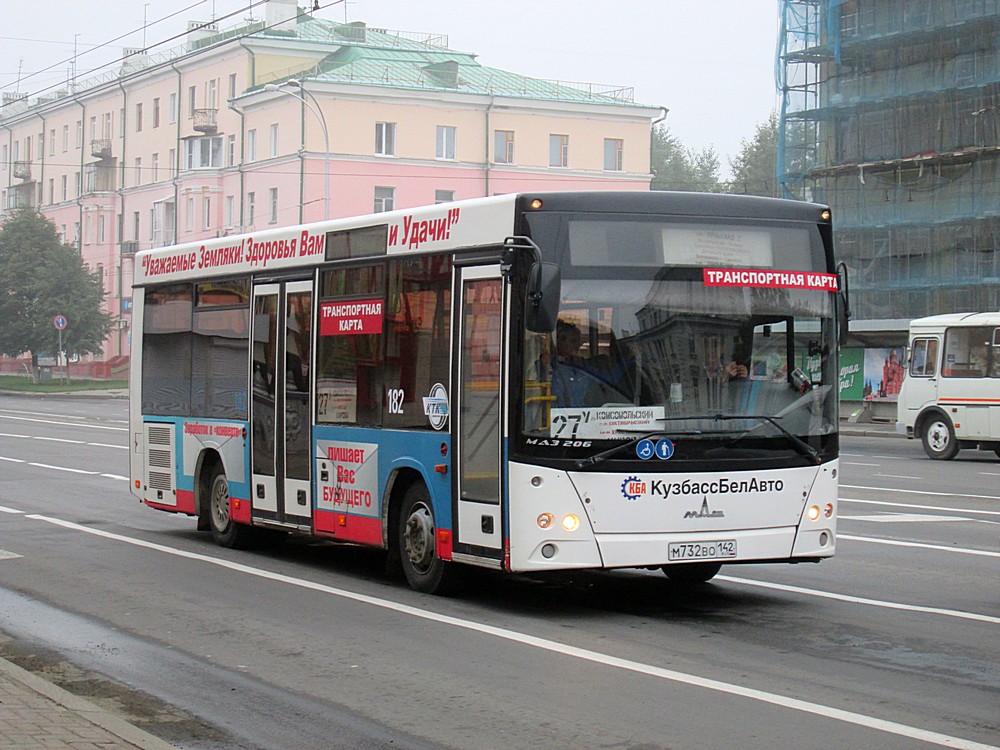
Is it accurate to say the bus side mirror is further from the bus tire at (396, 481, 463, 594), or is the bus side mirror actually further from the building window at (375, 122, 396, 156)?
the building window at (375, 122, 396, 156)

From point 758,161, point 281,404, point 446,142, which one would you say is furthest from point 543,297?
point 758,161

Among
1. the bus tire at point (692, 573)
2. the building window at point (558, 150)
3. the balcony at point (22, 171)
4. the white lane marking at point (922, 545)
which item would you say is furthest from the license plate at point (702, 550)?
the balcony at point (22, 171)

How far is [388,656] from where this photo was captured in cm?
906

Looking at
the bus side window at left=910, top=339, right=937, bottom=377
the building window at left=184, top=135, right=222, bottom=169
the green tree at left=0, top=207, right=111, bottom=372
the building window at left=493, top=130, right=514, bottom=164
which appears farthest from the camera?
the green tree at left=0, top=207, right=111, bottom=372

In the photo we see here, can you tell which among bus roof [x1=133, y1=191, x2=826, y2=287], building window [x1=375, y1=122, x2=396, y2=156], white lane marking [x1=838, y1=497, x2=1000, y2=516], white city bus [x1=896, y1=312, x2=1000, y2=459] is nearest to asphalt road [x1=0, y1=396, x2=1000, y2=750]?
bus roof [x1=133, y1=191, x2=826, y2=287]

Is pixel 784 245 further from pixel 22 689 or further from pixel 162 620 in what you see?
pixel 22 689

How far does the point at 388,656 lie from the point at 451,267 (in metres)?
3.23

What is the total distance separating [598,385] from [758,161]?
116 metres

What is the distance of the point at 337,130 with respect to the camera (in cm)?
6900

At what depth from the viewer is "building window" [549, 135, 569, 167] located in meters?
74.5

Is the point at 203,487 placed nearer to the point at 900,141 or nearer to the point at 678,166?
the point at 900,141

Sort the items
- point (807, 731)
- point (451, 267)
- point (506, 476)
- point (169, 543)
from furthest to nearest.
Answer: point (169, 543), point (451, 267), point (506, 476), point (807, 731)

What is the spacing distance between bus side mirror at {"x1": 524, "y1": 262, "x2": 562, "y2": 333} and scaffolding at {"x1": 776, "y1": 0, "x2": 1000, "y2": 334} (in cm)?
3679

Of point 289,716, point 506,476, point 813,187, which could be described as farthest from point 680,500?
point 813,187
